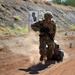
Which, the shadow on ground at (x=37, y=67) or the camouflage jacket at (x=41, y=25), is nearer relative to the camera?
the shadow on ground at (x=37, y=67)

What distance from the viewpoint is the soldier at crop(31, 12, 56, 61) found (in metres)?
11.7

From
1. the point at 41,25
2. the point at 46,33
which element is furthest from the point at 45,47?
the point at 41,25

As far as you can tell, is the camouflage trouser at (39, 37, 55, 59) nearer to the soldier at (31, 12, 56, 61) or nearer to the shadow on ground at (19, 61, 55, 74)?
the soldier at (31, 12, 56, 61)

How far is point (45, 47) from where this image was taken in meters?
11.7

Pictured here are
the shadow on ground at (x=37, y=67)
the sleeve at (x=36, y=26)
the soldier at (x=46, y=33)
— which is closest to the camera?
the shadow on ground at (x=37, y=67)

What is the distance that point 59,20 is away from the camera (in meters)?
41.6

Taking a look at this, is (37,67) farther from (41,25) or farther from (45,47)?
(41,25)

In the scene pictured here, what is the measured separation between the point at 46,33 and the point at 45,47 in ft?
1.95

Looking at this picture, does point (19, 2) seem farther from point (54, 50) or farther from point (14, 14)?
point (54, 50)

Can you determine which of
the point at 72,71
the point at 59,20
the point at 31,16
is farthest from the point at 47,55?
the point at 59,20

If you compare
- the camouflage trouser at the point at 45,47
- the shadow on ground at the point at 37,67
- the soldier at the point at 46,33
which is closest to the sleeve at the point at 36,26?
the soldier at the point at 46,33

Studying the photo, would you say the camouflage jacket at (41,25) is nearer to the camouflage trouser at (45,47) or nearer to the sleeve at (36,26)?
the sleeve at (36,26)

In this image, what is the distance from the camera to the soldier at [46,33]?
11.7m

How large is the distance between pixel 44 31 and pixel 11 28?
1564 cm
